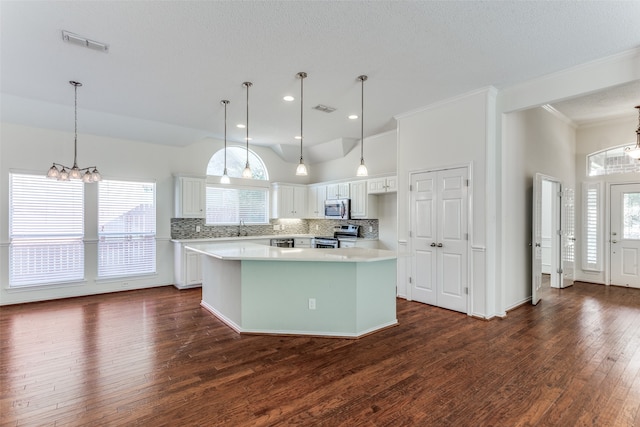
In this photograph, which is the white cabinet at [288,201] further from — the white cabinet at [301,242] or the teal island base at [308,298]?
the teal island base at [308,298]

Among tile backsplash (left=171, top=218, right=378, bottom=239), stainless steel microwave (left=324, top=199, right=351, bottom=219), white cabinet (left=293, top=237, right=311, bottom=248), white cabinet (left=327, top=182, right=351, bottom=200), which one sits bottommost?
white cabinet (left=293, top=237, right=311, bottom=248)

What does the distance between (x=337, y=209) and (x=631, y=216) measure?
549 centimetres

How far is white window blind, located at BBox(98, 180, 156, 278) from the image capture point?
5.73 meters

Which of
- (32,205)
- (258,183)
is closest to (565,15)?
(258,183)

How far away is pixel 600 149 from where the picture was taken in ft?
20.3

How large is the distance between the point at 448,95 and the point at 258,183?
453 cm

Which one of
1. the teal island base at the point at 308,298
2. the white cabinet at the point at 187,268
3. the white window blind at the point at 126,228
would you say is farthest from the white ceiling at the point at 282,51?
the white cabinet at the point at 187,268

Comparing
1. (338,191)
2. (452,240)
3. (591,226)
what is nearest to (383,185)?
(338,191)

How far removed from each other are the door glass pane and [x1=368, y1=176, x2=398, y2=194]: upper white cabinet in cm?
434

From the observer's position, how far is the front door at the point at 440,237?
4.42m

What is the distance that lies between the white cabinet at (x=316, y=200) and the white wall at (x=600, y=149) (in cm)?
528

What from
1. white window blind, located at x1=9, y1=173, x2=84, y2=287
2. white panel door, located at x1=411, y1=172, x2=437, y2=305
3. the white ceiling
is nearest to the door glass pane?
the white ceiling

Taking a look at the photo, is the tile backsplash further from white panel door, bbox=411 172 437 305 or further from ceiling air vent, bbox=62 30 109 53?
ceiling air vent, bbox=62 30 109 53

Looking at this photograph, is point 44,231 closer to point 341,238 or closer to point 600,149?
point 341,238
